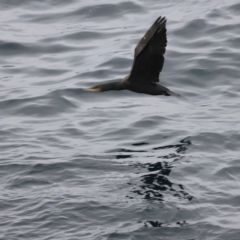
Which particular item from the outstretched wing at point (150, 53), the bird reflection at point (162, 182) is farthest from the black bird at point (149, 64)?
the bird reflection at point (162, 182)

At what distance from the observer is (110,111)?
12.5m

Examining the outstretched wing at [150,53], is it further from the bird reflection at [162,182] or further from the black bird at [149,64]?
the bird reflection at [162,182]

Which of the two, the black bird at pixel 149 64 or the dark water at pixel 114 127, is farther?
the black bird at pixel 149 64

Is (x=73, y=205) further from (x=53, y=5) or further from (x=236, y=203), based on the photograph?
(x=53, y=5)

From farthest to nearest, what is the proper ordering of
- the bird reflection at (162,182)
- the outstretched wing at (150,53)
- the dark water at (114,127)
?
the outstretched wing at (150,53), the bird reflection at (162,182), the dark water at (114,127)

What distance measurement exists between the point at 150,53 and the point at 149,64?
23 cm

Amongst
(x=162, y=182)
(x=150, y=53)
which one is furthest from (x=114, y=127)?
(x=162, y=182)

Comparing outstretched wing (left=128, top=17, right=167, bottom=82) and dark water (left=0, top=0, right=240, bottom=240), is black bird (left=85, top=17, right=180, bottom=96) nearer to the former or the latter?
outstretched wing (left=128, top=17, right=167, bottom=82)

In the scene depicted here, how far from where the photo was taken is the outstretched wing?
10609 mm

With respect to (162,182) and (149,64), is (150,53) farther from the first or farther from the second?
(162,182)

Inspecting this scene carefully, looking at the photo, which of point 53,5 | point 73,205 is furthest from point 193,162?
point 53,5

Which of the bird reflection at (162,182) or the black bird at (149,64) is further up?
the black bird at (149,64)

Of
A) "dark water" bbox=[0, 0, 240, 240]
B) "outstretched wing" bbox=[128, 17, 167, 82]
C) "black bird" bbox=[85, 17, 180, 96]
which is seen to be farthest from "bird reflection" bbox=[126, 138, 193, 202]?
"outstretched wing" bbox=[128, 17, 167, 82]

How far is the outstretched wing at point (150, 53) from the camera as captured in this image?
10.6 m
